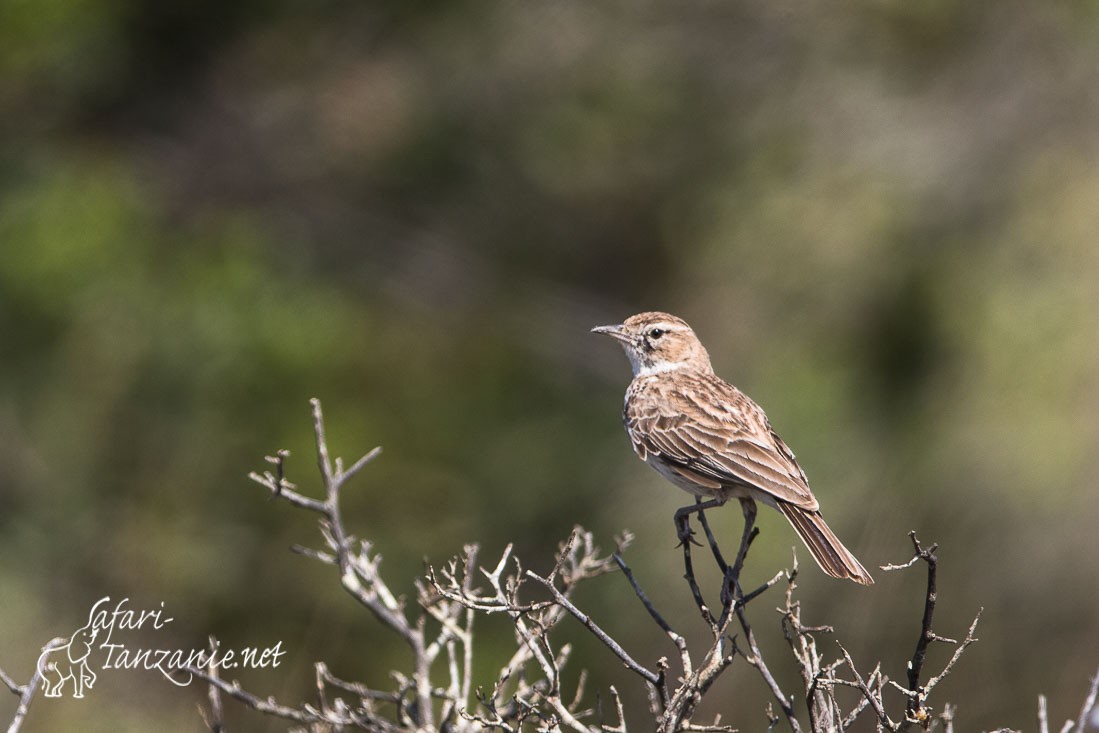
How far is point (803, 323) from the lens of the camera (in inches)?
419

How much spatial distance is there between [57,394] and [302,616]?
2162 millimetres

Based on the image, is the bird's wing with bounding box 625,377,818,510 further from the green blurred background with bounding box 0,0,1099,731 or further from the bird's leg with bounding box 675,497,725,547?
the green blurred background with bounding box 0,0,1099,731

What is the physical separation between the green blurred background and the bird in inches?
75.2

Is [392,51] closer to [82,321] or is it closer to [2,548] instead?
[82,321]

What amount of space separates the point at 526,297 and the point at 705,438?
700cm

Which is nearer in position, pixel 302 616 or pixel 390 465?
pixel 302 616

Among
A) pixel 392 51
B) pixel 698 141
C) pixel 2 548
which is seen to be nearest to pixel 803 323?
pixel 698 141

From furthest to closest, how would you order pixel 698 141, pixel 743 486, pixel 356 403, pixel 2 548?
pixel 698 141
pixel 356 403
pixel 2 548
pixel 743 486

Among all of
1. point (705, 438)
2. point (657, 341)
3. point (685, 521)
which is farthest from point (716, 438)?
point (657, 341)

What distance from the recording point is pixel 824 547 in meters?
3.84

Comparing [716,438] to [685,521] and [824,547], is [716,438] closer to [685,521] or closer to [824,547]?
[824,547]

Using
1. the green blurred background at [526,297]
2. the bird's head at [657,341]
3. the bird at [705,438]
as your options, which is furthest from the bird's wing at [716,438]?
the green blurred background at [526,297]

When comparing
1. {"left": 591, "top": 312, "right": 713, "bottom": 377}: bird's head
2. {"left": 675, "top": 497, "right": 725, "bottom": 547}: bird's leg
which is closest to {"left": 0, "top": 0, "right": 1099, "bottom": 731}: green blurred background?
{"left": 591, "top": 312, "right": 713, "bottom": 377}: bird's head

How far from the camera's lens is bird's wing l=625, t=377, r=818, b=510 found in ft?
13.4
